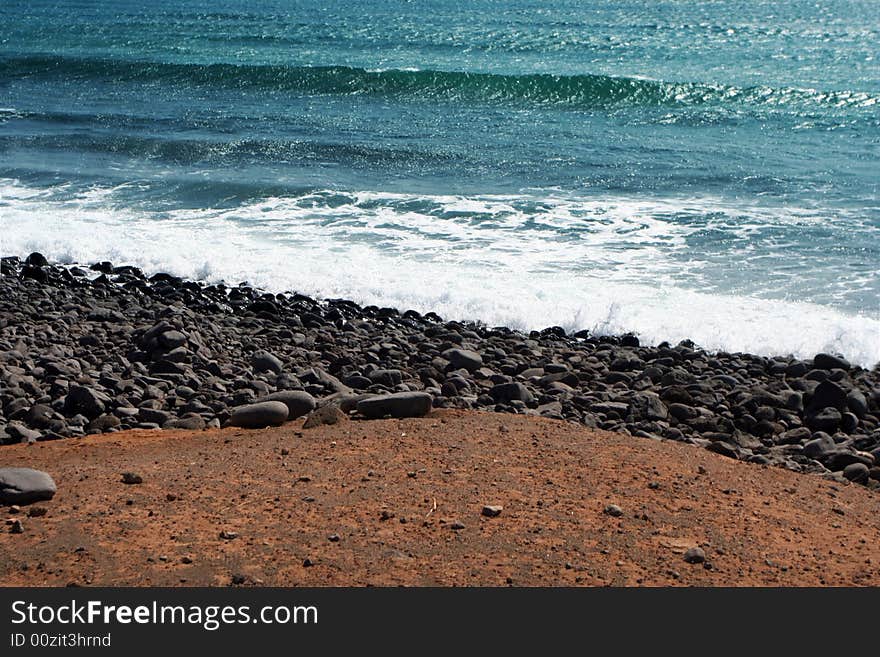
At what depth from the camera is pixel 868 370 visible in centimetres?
1055

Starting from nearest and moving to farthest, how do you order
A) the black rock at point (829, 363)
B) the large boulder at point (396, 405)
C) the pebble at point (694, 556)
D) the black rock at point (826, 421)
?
the pebble at point (694, 556) → the large boulder at point (396, 405) → the black rock at point (826, 421) → the black rock at point (829, 363)

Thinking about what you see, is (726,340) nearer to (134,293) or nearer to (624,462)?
(624,462)

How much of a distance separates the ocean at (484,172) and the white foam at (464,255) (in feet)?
0.17

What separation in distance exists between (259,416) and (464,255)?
6.98 meters

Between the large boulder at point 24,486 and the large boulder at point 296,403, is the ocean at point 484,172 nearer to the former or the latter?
the large boulder at point 296,403

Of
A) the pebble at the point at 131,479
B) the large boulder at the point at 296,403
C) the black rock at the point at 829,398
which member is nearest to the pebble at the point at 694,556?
the pebble at the point at 131,479

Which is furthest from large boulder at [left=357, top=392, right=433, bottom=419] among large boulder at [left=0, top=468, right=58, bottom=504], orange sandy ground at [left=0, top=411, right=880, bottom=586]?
large boulder at [left=0, top=468, right=58, bottom=504]

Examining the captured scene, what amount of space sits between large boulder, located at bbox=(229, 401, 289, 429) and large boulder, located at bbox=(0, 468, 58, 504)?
1.88m

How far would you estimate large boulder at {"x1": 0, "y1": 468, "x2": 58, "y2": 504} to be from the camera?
20.9 feet

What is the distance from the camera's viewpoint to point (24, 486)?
253 inches

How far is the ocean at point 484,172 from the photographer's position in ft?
43.2

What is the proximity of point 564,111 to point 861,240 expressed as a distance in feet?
38.7

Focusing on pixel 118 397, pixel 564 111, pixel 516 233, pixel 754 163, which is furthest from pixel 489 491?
pixel 564 111

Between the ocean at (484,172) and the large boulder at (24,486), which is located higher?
the large boulder at (24,486)
